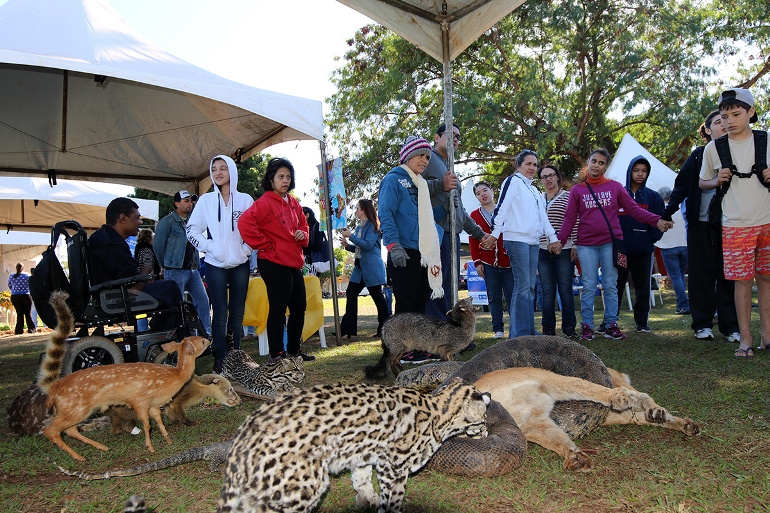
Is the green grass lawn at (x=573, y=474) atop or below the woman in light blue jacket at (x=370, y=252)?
Result: below

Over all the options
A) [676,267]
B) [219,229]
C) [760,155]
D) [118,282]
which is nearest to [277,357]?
[219,229]

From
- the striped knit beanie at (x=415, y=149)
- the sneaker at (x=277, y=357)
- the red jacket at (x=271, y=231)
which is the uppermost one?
the striped knit beanie at (x=415, y=149)

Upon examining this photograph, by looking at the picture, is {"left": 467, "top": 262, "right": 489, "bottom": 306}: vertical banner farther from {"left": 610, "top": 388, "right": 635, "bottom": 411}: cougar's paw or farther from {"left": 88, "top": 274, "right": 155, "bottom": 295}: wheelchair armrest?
{"left": 610, "top": 388, "right": 635, "bottom": 411}: cougar's paw

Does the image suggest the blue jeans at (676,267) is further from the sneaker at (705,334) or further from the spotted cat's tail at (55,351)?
the spotted cat's tail at (55,351)

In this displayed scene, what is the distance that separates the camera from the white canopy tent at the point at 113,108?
6.88 m

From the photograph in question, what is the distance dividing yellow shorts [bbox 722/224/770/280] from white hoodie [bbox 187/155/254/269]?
5.36m

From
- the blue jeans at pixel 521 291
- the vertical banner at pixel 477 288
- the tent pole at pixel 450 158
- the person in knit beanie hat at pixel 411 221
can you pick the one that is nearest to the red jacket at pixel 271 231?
the person in knit beanie hat at pixel 411 221

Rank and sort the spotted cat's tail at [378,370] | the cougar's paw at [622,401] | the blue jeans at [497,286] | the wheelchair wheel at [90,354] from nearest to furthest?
the cougar's paw at [622,401]
the spotted cat's tail at [378,370]
the wheelchair wheel at [90,354]
the blue jeans at [497,286]

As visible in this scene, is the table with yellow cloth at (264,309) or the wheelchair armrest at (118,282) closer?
the wheelchair armrest at (118,282)

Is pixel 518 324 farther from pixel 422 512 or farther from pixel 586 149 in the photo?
Result: pixel 586 149

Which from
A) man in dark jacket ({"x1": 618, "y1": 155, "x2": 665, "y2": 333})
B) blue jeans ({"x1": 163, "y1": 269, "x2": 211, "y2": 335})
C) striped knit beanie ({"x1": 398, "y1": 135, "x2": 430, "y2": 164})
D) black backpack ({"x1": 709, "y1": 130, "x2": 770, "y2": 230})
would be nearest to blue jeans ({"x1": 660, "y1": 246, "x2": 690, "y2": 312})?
man in dark jacket ({"x1": 618, "y1": 155, "x2": 665, "y2": 333})

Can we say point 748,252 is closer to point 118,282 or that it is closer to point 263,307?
point 263,307

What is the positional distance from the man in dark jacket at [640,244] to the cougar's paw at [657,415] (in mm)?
5160

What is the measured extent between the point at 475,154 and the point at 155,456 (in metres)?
22.2
